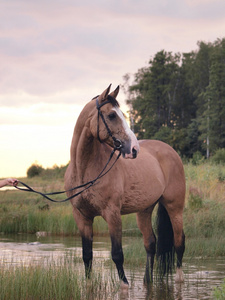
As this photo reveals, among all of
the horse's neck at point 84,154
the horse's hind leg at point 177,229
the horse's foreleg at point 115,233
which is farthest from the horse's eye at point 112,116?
the horse's hind leg at point 177,229

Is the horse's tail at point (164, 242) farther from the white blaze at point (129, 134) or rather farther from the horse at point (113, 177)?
the white blaze at point (129, 134)

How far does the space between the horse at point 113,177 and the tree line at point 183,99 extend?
1580 inches

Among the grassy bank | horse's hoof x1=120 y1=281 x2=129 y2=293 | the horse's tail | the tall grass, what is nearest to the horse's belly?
the horse's tail

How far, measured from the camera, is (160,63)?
56.5 metres

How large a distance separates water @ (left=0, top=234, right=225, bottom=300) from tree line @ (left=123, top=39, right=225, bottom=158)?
36.2m

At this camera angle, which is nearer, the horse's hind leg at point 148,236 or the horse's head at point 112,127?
the horse's head at point 112,127

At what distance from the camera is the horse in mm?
6102

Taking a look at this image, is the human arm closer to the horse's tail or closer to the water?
the water

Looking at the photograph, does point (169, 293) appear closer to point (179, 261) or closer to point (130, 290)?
point (130, 290)

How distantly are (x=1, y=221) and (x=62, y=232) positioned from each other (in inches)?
85.4

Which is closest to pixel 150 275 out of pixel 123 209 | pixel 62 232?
pixel 123 209

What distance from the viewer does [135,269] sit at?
8.68m

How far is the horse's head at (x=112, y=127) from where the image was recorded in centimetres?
595

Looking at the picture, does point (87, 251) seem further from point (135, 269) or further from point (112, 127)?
point (135, 269)
